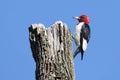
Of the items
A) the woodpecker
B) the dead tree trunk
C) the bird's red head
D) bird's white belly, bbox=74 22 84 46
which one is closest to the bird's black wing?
the woodpecker

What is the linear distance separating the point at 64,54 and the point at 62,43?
19 centimetres

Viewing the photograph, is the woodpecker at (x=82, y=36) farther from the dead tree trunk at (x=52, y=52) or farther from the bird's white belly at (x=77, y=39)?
the dead tree trunk at (x=52, y=52)

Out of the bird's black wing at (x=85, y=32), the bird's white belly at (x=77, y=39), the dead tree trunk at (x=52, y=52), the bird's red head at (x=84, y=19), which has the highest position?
the bird's red head at (x=84, y=19)

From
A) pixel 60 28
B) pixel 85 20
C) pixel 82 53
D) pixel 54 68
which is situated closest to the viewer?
pixel 54 68

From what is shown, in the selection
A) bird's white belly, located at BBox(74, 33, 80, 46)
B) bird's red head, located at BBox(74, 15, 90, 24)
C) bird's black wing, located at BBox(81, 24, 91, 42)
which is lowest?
bird's white belly, located at BBox(74, 33, 80, 46)

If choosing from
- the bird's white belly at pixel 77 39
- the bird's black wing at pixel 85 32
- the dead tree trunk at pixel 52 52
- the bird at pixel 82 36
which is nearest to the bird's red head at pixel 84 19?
the bird at pixel 82 36

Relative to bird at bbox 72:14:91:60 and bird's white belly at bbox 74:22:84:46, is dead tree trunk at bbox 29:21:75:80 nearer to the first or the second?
bird at bbox 72:14:91:60

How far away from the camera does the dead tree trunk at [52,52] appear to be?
565 cm

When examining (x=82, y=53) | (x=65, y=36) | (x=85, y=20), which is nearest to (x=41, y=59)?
(x=65, y=36)

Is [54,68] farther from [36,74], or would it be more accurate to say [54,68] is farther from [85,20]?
[85,20]

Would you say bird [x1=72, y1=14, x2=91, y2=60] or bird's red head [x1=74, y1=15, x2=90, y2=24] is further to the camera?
bird's red head [x1=74, y1=15, x2=90, y2=24]

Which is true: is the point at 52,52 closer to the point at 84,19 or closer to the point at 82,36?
the point at 82,36

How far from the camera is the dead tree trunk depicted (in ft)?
18.5

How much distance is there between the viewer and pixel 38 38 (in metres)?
5.82
